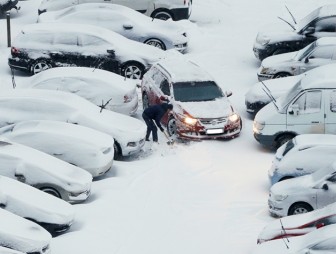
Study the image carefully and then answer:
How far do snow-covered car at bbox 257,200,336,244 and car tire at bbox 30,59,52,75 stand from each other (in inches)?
447

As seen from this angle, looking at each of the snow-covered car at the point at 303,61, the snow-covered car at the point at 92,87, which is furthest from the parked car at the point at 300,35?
the snow-covered car at the point at 92,87

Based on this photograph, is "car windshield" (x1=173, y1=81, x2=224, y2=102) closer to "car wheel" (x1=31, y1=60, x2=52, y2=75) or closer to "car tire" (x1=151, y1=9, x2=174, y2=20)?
"car wheel" (x1=31, y1=60, x2=52, y2=75)

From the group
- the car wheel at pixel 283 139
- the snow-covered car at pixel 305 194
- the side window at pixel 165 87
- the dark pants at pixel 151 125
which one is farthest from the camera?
the side window at pixel 165 87

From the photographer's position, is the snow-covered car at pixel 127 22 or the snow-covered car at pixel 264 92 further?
the snow-covered car at pixel 127 22

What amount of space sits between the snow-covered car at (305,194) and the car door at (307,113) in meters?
3.35

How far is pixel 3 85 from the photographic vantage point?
25.6 meters

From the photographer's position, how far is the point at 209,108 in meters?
22.6

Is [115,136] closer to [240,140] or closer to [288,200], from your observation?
[240,140]

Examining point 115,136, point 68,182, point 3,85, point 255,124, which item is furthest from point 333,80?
point 3,85

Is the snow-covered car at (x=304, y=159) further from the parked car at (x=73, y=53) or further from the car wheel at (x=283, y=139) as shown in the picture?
the parked car at (x=73, y=53)

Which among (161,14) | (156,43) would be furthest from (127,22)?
(161,14)

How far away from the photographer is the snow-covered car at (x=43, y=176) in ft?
60.7

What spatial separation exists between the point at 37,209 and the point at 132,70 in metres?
9.98

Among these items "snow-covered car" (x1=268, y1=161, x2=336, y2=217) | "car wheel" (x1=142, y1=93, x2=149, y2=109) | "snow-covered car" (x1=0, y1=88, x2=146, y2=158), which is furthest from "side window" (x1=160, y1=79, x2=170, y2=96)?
"snow-covered car" (x1=268, y1=161, x2=336, y2=217)
